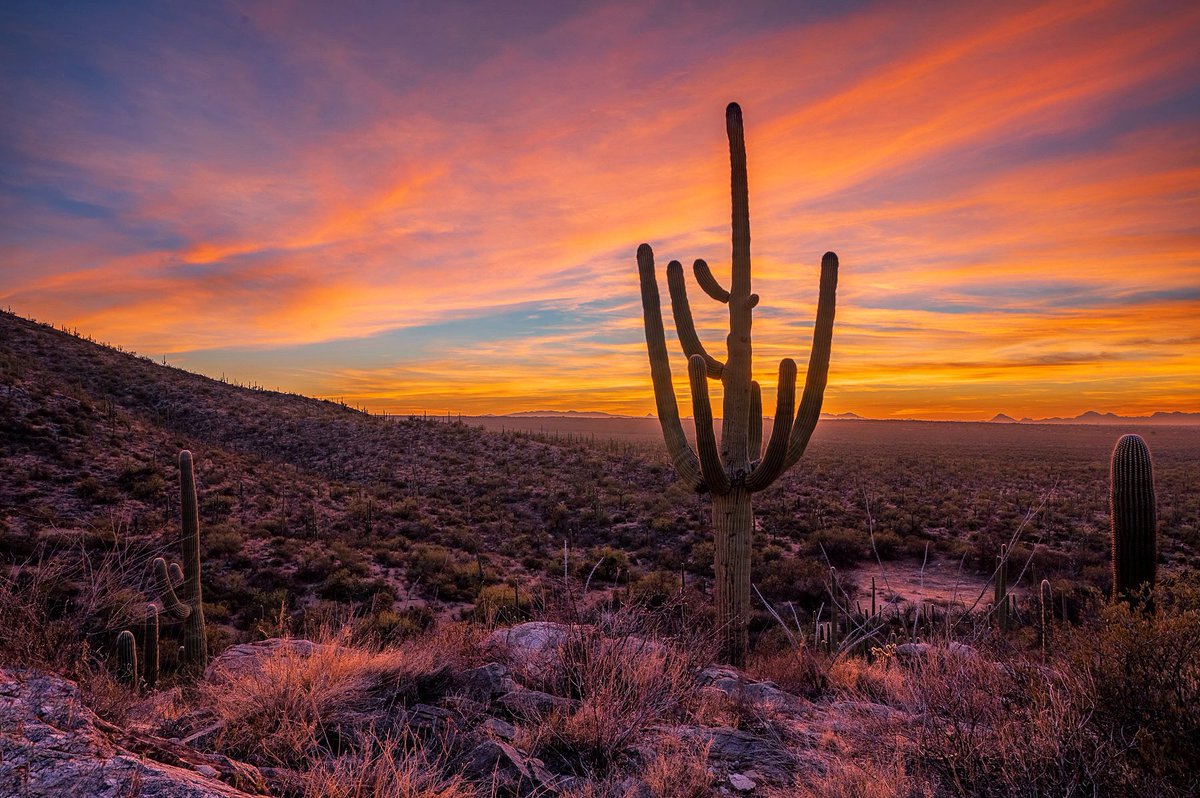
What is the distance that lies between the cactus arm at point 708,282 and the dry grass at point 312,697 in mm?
6300

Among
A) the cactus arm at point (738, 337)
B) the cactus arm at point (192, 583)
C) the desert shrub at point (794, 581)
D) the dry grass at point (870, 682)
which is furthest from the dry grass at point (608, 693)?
the desert shrub at point (794, 581)

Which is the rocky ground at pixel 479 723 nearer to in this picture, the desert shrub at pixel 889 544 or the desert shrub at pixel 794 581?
the desert shrub at pixel 794 581

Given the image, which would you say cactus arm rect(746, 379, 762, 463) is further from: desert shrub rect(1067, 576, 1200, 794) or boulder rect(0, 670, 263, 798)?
boulder rect(0, 670, 263, 798)

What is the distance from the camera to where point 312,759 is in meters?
3.29

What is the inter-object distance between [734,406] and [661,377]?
3.57ft

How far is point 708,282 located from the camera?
9.43m

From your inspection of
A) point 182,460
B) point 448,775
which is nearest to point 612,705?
point 448,775

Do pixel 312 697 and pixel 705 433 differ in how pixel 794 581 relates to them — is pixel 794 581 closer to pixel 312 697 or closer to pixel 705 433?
pixel 705 433

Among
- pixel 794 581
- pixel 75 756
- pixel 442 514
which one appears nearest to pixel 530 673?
pixel 75 756

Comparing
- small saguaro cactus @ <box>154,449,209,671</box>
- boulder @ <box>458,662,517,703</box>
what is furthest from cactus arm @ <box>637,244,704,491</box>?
small saguaro cactus @ <box>154,449,209,671</box>

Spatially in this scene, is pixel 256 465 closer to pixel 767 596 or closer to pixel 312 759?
pixel 767 596

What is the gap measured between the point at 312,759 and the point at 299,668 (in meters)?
1.21

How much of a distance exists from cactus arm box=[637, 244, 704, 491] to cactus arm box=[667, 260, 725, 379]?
0.59 meters

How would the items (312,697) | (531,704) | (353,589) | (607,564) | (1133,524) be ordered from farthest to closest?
(607,564)
(353,589)
(1133,524)
(531,704)
(312,697)
